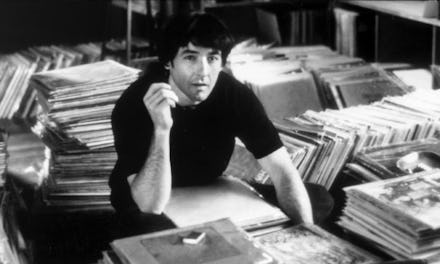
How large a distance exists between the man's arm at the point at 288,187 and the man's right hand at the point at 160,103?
396mm

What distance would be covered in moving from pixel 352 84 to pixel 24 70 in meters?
1.86

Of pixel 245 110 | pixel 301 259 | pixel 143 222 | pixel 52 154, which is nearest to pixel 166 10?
pixel 52 154

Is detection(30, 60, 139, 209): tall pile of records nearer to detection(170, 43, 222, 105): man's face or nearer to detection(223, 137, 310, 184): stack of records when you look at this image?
detection(223, 137, 310, 184): stack of records

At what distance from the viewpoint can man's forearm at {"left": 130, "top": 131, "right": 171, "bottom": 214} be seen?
2156mm

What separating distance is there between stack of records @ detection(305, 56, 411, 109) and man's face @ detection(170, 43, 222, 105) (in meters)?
1.36

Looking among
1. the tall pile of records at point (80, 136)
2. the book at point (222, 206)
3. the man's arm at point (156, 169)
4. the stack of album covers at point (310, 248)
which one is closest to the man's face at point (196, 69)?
the man's arm at point (156, 169)

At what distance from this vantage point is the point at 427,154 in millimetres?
2619

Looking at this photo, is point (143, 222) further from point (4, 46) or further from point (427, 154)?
point (4, 46)

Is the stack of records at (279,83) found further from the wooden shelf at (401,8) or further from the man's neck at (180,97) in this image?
the man's neck at (180,97)

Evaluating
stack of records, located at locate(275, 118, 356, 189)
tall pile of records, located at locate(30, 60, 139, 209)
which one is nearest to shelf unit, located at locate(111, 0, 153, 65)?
tall pile of records, located at locate(30, 60, 139, 209)

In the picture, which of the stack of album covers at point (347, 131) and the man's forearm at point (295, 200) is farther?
the stack of album covers at point (347, 131)

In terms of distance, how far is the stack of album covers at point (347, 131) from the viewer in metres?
2.82

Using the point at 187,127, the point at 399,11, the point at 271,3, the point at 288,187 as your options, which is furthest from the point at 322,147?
the point at 271,3

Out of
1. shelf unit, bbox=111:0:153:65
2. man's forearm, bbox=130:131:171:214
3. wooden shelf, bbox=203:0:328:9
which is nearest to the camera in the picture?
man's forearm, bbox=130:131:171:214
